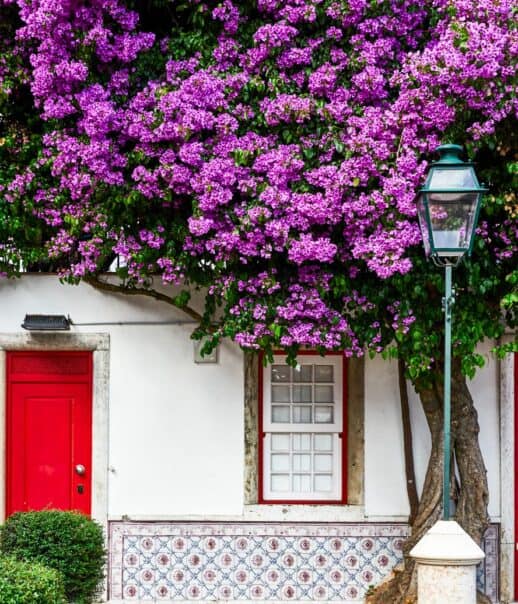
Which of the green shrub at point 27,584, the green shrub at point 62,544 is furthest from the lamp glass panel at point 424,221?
the green shrub at point 62,544

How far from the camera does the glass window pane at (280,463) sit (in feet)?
33.6

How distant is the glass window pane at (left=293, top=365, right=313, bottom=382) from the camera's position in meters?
10.3

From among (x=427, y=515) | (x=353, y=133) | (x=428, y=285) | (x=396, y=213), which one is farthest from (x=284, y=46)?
(x=427, y=515)

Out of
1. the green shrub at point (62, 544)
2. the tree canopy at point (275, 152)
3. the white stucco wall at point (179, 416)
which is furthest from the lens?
the white stucco wall at point (179, 416)

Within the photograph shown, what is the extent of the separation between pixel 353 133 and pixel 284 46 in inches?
35.9

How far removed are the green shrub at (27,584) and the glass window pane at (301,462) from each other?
2802 mm

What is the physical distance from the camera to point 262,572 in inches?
392

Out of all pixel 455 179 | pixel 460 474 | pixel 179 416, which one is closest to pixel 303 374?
pixel 179 416

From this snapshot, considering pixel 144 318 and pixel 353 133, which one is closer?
pixel 353 133

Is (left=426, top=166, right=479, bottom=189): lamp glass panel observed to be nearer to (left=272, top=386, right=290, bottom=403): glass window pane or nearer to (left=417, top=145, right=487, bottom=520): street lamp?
(left=417, top=145, right=487, bottom=520): street lamp

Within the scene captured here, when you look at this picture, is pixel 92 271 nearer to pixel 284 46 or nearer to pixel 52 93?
pixel 52 93

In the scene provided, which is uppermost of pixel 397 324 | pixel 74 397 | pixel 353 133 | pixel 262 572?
pixel 353 133

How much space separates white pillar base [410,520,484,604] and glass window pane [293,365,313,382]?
10.6 feet

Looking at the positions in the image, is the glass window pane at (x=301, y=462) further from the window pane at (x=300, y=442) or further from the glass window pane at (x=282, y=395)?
the glass window pane at (x=282, y=395)
